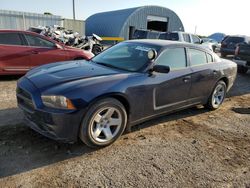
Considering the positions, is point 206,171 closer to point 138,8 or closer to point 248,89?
point 248,89

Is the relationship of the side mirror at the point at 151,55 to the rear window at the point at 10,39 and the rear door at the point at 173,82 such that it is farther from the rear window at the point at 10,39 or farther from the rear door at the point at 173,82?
the rear window at the point at 10,39

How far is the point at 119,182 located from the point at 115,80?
1.43 metres

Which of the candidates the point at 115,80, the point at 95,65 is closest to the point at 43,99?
the point at 115,80

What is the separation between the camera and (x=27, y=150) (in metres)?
3.47

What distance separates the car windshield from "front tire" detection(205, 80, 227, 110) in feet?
6.57

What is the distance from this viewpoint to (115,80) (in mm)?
3658

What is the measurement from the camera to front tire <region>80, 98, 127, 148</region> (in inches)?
133

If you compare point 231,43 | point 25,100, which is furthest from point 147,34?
point 25,100

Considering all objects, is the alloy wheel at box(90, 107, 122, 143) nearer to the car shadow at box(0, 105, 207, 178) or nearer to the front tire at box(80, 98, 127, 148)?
the front tire at box(80, 98, 127, 148)

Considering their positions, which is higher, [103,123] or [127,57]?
[127,57]

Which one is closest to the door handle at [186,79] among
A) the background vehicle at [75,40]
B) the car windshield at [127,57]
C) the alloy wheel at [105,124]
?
the car windshield at [127,57]

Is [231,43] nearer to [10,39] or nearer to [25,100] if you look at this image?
[10,39]

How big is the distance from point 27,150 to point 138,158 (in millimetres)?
1546

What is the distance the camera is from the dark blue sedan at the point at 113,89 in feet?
10.7
